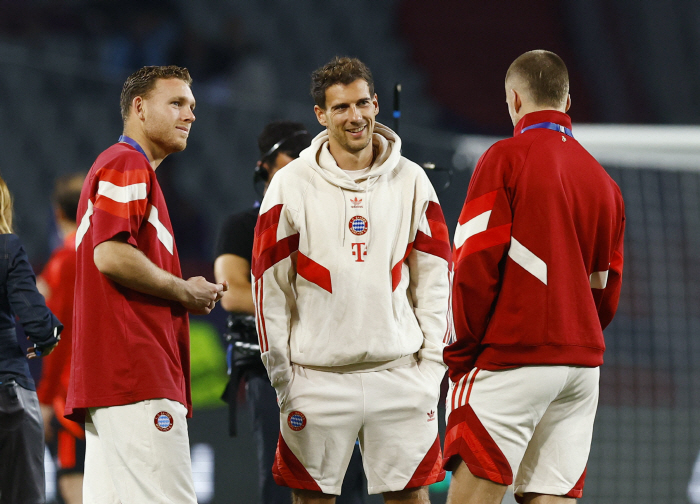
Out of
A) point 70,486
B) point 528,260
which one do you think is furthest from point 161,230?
point 70,486

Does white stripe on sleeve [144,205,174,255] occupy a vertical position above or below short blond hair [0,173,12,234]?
below

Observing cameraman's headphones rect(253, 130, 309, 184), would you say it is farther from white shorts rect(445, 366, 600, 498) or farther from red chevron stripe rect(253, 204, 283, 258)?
white shorts rect(445, 366, 600, 498)

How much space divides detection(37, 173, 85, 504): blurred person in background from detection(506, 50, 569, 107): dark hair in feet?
8.16

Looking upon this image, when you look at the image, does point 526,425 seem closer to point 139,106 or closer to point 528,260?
point 528,260

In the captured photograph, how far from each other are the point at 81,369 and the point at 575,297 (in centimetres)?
153

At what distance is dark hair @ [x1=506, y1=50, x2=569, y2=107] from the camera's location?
9.05 feet

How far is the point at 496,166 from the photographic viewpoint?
2.63 meters

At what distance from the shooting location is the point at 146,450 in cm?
257

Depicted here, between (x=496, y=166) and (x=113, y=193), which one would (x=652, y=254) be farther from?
(x=113, y=193)

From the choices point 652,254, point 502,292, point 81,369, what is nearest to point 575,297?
point 502,292

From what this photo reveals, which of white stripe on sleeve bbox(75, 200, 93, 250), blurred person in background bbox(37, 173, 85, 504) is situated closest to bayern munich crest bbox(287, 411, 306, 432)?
white stripe on sleeve bbox(75, 200, 93, 250)

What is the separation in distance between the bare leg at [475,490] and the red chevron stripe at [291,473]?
486mm

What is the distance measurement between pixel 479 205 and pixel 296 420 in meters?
0.93

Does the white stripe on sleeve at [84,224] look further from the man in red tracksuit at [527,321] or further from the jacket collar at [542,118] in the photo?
the jacket collar at [542,118]
